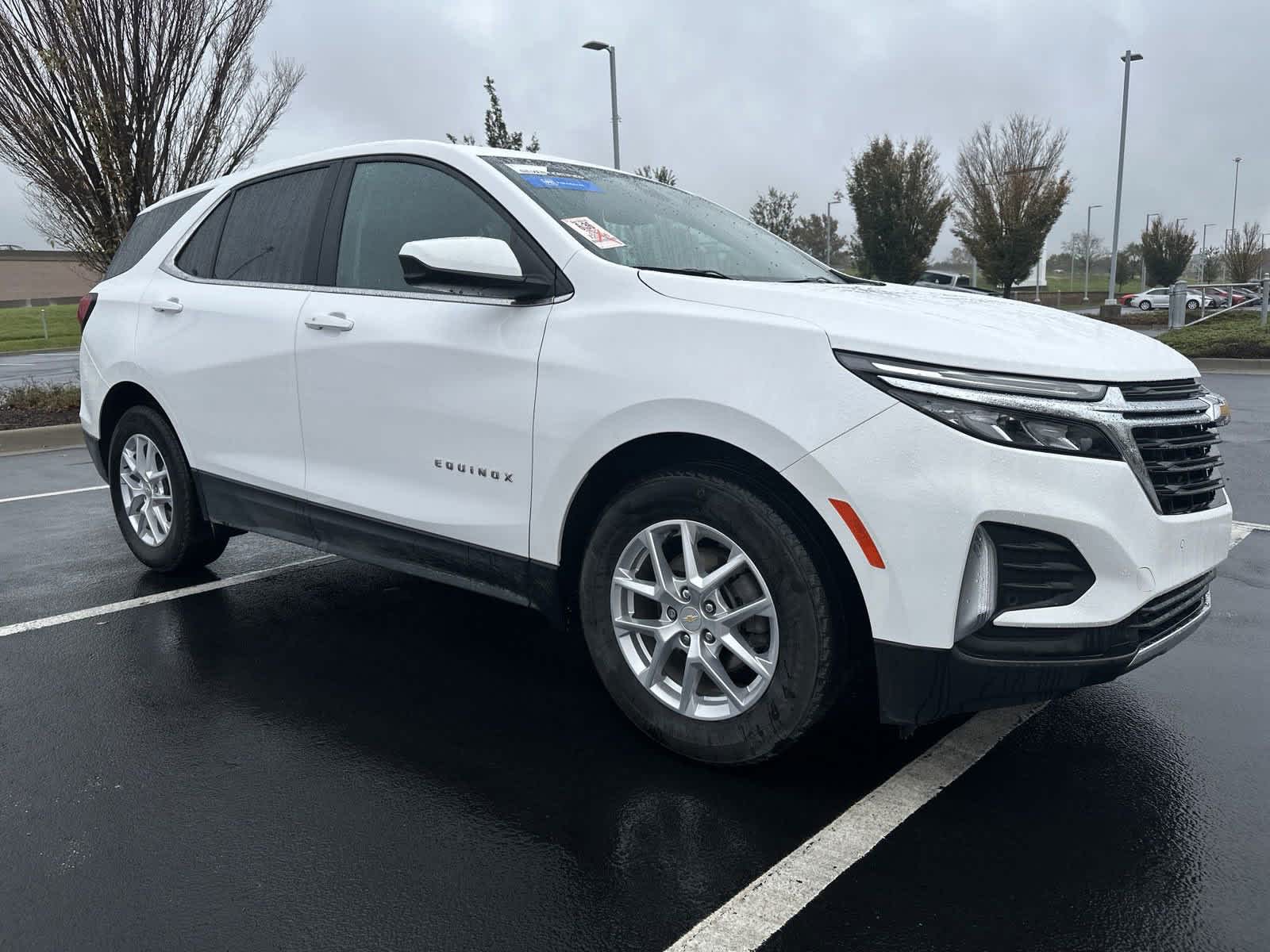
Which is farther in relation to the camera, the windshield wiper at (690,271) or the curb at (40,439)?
the curb at (40,439)

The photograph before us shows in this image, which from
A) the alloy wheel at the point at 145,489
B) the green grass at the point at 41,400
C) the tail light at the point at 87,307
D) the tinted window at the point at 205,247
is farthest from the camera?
the green grass at the point at 41,400

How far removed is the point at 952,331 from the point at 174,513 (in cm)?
364

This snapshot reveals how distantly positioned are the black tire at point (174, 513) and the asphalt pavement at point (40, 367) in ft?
34.6

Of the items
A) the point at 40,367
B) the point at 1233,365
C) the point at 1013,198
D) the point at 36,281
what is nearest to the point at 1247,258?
the point at 1013,198

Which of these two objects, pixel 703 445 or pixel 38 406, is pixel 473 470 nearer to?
pixel 703 445

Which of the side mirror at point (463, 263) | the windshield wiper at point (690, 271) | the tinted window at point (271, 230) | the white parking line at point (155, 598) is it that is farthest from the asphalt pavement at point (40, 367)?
the windshield wiper at point (690, 271)

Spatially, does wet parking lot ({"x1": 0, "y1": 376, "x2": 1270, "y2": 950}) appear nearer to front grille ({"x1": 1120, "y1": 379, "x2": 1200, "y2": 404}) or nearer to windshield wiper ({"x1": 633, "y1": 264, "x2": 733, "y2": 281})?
front grille ({"x1": 1120, "y1": 379, "x2": 1200, "y2": 404})

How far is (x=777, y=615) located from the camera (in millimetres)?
2736

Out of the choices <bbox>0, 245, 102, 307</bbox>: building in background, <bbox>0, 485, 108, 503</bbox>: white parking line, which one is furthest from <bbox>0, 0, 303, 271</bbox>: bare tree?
<bbox>0, 245, 102, 307</bbox>: building in background

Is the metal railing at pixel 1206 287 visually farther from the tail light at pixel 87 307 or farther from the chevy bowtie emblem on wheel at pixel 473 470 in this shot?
the chevy bowtie emblem on wheel at pixel 473 470

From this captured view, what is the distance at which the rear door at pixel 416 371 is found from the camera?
3248mm

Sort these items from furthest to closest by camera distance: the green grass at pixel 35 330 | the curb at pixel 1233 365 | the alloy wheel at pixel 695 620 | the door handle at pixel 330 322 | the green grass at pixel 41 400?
the green grass at pixel 35 330 → the curb at pixel 1233 365 → the green grass at pixel 41 400 → the door handle at pixel 330 322 → the alloy wheel at pixel 695 620

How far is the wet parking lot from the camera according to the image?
2.29 metres

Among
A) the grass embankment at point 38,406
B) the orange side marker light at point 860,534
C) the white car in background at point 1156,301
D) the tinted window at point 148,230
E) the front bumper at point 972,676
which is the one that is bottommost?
the white car in background at point 1156,301
